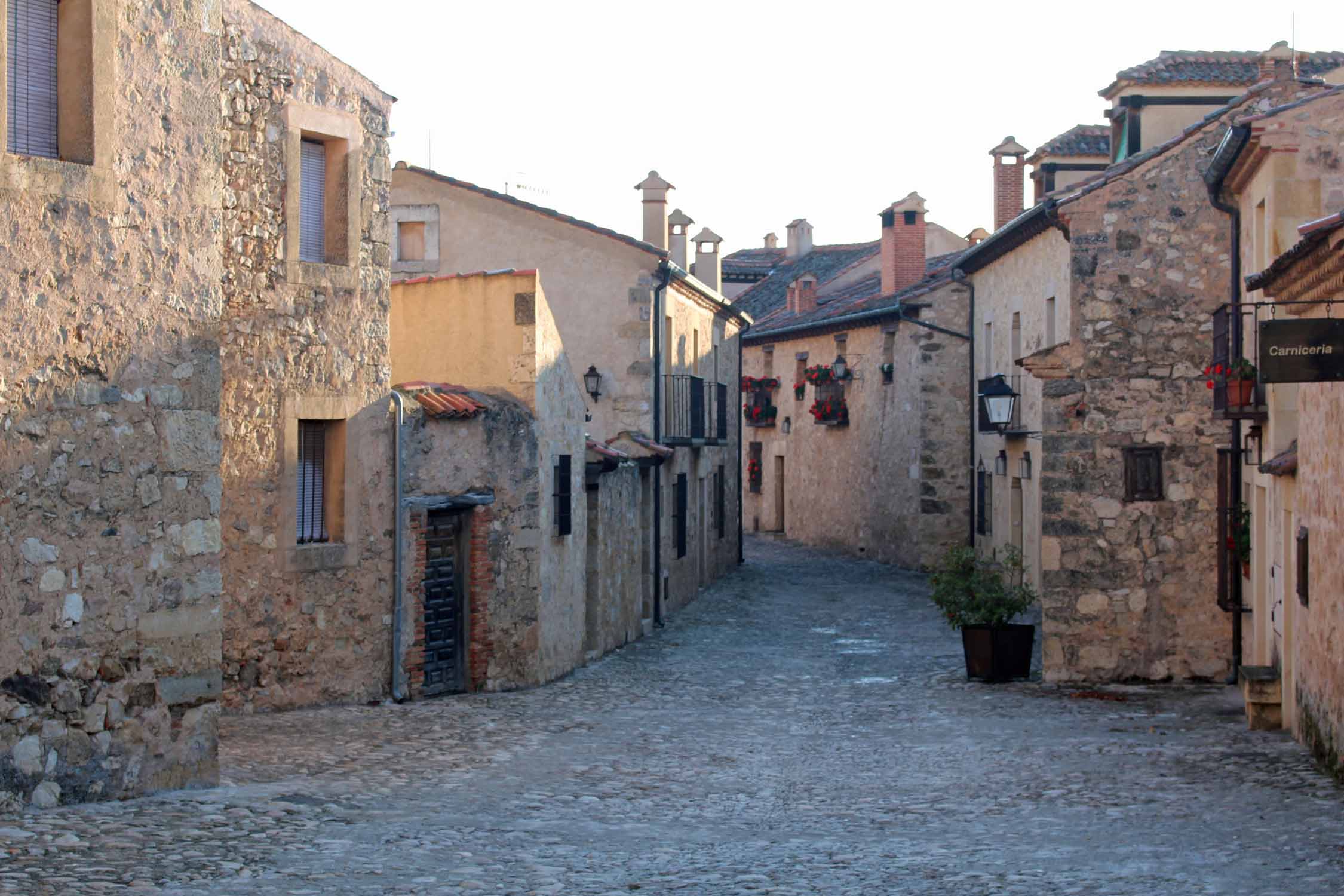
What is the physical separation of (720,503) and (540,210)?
10687 millimetres

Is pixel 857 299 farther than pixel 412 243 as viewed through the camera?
Yes

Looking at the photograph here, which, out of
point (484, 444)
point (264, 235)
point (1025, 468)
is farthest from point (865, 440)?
point (264, 235)

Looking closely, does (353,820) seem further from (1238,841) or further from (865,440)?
(865,440)

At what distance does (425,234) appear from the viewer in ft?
72.8

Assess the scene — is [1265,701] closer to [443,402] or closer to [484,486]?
[484,486]

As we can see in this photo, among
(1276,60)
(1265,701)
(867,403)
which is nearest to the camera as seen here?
(1265,701)

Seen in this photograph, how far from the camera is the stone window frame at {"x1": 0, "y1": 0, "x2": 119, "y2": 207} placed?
8211mm

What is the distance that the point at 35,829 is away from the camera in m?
7.88

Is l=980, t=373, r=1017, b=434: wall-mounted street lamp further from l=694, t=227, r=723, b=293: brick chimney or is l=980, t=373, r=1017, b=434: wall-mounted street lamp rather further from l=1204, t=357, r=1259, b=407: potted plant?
l=694, t=227, r=723, b=293: brick chimney

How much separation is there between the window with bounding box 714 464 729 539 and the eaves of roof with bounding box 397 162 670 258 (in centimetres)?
901

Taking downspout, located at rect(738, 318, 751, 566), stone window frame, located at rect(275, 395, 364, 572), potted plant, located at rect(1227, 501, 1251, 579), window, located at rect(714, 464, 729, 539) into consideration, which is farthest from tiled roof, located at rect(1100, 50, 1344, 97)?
downspout, located at rect(738, 318, 751, 566)

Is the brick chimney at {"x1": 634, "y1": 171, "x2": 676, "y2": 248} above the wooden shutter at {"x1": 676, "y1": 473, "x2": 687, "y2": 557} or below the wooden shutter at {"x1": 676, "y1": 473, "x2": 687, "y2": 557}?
above

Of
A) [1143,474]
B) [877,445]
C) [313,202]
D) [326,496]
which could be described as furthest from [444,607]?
[877,445]

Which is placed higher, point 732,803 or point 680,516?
point 680,516
